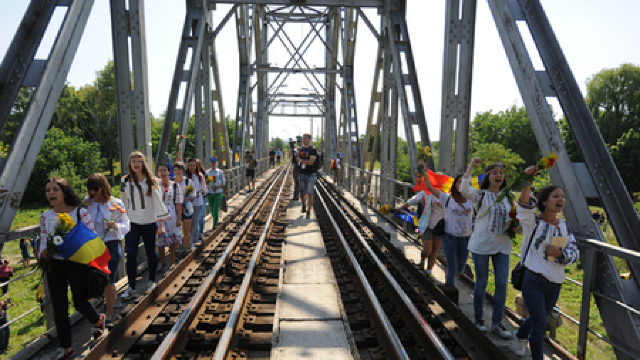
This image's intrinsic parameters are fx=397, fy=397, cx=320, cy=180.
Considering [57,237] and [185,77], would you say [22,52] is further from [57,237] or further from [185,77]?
[185,77]

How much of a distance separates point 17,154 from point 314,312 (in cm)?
340

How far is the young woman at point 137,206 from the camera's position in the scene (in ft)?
15.7

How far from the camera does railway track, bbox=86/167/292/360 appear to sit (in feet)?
11.9

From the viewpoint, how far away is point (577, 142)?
3.61 meters

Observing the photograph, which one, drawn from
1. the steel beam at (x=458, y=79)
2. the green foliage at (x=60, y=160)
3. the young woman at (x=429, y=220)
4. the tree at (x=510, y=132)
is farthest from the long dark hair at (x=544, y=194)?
the tree at (x=510, y=132)

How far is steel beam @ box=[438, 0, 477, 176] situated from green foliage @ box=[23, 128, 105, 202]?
42.5m

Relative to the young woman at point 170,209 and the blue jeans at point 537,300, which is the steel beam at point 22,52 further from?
the blue jeans at point 537,300

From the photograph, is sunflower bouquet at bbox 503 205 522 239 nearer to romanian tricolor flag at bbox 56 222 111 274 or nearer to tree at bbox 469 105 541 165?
romanian tricolor flag at bbox 56 222 111 274

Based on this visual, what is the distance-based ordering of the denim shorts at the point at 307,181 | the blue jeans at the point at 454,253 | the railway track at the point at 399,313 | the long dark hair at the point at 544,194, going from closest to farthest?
1. the long dark hair at the point at 544,194
2. the railway track at the point at 399,313
3. the blue jeans at the point at 454,253
4. the denim shorts at the point at 307,181

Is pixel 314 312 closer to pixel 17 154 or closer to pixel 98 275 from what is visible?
pixel 98 275

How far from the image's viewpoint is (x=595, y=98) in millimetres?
42125

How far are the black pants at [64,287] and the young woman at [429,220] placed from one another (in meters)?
3.92

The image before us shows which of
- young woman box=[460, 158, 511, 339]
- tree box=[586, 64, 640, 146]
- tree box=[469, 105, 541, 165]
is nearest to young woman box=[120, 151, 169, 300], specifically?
young woman box=[460, 158, 511, 339]

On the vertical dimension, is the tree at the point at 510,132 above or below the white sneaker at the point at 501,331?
above
